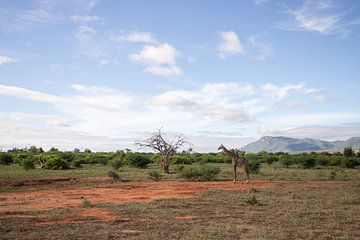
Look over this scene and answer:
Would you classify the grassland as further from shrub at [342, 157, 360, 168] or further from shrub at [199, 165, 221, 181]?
shrub at [342, 157, 360, 168]

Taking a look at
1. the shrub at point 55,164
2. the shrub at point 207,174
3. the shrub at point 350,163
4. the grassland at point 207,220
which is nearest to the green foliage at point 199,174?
the shrub at point 207,174

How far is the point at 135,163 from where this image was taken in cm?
4509

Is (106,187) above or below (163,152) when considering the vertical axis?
below

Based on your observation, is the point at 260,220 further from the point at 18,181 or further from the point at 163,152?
the point at 163,152

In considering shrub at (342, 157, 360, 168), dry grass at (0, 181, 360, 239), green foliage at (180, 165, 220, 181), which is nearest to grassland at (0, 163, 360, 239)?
dry grass at (0, 181, 360, 239)

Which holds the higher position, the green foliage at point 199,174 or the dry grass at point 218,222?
the green foliage at point 199,174

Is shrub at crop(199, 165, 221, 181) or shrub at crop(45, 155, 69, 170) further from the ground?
shrub at crop(45, 155, 69, 170)

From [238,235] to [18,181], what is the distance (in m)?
21.0

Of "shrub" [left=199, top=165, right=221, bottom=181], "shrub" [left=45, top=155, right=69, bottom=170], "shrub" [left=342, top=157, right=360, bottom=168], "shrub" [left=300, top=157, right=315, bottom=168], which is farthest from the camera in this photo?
"shrub" [left=342, top=157, right=360, bottom=168]

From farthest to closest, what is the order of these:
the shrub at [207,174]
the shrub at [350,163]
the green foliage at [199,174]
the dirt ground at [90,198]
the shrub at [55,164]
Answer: the shrub at [350,163] < the shrub at [55,164] < the green foliage at [199,174] < the shrub at [207,174] < the dirt ground at [90,198]

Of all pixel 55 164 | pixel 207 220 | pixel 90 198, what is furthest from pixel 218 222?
pixel 55 164

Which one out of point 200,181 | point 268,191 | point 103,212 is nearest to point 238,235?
point 103,212

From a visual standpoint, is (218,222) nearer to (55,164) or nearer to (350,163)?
(55,164)

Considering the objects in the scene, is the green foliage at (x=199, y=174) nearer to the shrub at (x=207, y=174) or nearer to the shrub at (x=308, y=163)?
the shrub at (x=207, y=174)
